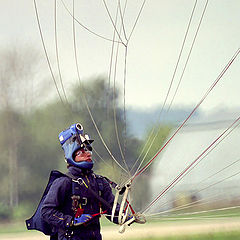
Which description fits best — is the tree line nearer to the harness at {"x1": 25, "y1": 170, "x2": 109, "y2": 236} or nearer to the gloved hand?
the harness at {"x1": 25, "y1": 170, "x2": 109, "y2": 236}

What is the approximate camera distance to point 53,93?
509 inches

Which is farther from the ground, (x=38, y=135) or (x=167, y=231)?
(x=38, y=135)

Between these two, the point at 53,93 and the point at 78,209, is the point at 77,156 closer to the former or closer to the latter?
the point at 78,209

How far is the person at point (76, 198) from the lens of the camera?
4602 mm

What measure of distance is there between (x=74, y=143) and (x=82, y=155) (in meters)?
0.09

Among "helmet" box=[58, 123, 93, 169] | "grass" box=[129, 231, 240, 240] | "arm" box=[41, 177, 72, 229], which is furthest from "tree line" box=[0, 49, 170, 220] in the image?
"arm" box=[41, 177, 72, 229]

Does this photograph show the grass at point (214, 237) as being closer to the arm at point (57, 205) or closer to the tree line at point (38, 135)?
the tree line at point (38, 135)

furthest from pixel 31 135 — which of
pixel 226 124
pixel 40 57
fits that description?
pixel 226 124

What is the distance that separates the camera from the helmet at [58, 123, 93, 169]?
4.74 metres

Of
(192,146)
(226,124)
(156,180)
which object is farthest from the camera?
(156,180)

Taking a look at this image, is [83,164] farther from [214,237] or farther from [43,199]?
[214,237]

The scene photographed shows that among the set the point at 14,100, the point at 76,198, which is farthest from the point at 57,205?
the point at 14,100

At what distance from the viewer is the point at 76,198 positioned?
15.3 feet

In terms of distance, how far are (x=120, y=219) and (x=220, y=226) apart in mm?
→ 5569
